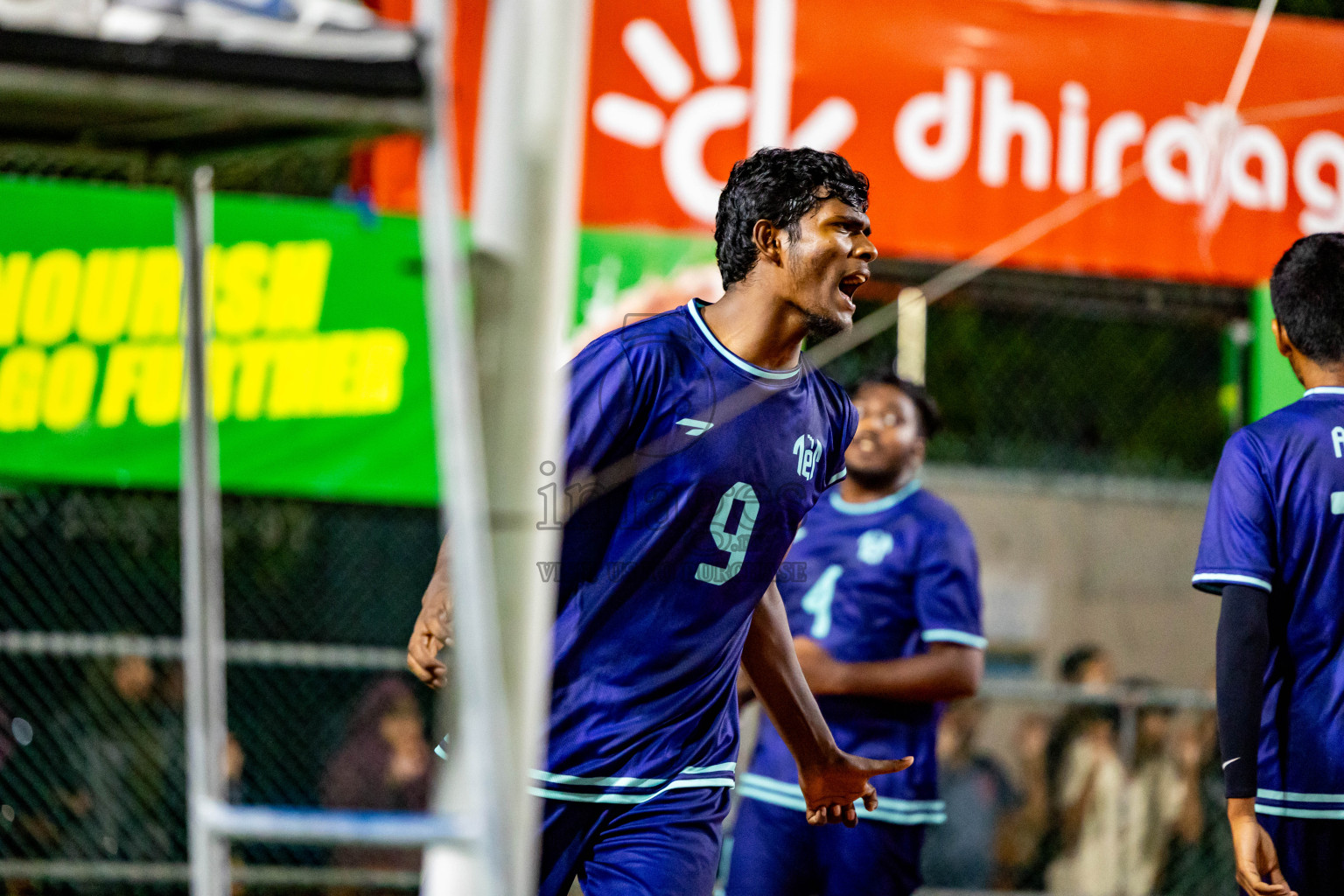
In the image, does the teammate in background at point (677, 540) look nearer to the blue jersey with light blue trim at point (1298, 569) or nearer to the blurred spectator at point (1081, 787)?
the blue jersey with light blue trim at point (1298, 569)

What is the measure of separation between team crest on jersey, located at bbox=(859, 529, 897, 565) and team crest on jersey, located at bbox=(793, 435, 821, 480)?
170cm

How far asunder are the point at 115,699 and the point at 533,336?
30.1 ft

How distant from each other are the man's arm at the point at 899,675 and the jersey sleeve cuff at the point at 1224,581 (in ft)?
5.11

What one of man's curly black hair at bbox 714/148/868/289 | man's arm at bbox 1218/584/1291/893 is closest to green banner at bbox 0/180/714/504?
man's curly black hair at bbox 714/148/868/289

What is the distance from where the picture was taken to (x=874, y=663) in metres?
5.39

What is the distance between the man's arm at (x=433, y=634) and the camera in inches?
130

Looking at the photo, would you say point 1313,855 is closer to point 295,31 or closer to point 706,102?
point 295,31

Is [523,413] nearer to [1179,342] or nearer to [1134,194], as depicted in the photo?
[1134,194]

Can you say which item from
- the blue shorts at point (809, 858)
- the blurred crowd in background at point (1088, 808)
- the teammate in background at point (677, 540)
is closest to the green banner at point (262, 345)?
the blurred crowd in background at point (1088, 808)

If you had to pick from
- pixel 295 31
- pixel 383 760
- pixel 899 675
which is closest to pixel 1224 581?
pixel 899 675

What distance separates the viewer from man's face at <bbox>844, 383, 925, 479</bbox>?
5.73 metres

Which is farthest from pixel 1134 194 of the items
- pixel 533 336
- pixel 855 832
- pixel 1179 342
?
pixel 1179 342

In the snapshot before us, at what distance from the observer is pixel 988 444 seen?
16.8 meters

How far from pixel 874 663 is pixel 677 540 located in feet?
6.19
